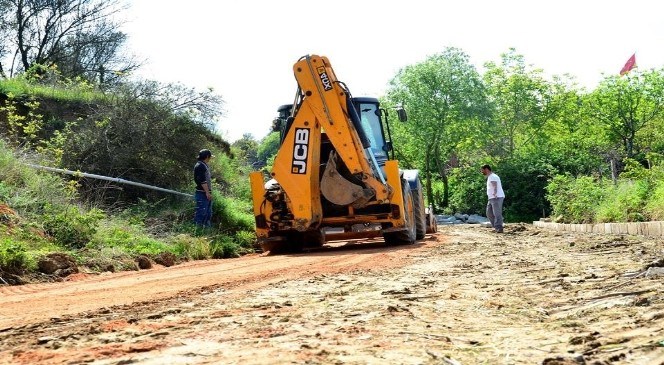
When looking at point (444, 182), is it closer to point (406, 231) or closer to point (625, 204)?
point (625, 204)

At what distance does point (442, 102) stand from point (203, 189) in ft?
105

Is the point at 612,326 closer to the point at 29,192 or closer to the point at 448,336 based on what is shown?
the point at 448,336

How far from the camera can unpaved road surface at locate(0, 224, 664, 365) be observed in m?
3.88

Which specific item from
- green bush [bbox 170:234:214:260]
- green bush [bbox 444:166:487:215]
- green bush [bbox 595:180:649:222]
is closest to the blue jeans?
green bush [bbox 170:234:214:260]

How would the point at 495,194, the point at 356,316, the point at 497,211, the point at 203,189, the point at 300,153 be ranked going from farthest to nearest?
1. the point at 497,211
2. the point at 495,194
3. the point at 203,189
4. the point at 300,153
5. the point at 356,316

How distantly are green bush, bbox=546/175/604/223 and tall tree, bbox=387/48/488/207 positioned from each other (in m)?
21.9

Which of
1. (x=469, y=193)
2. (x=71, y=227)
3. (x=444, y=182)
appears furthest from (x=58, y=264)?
(x=444, y=182)

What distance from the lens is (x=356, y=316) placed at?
16.9ft

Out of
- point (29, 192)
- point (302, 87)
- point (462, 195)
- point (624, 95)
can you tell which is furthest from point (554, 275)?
point (624, 95)

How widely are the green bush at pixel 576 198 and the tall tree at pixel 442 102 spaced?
21941 millimetres

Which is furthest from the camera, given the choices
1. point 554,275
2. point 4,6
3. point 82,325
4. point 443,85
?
point 443,85

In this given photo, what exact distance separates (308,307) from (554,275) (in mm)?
2987

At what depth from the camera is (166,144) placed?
18688 millimetres

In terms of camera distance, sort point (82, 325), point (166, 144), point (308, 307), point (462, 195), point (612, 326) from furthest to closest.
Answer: point (462, 195) → point (166, 144) → point (308, 307) → point (82, 325) → point (612, 326)
